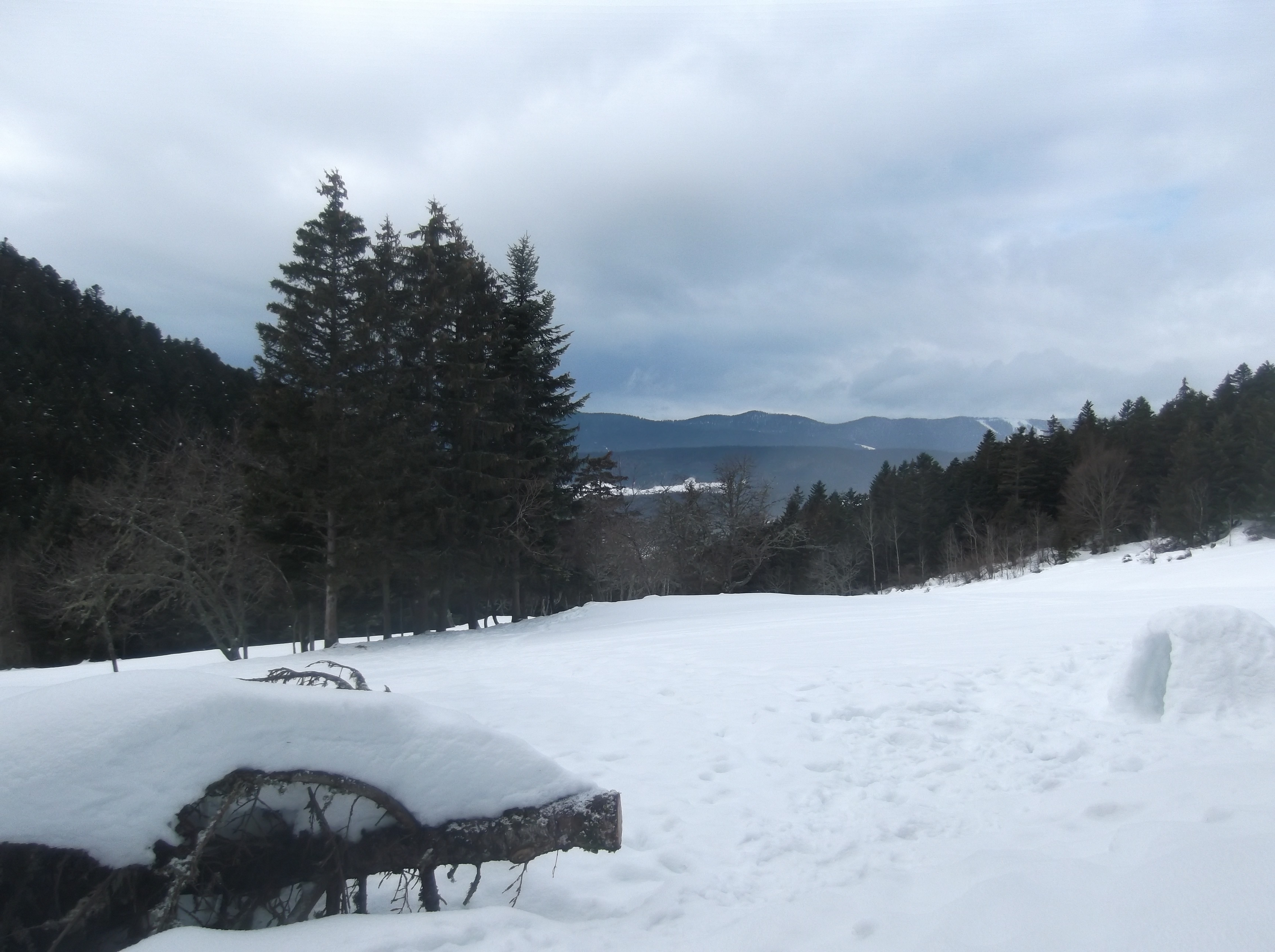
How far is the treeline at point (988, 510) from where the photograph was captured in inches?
1684

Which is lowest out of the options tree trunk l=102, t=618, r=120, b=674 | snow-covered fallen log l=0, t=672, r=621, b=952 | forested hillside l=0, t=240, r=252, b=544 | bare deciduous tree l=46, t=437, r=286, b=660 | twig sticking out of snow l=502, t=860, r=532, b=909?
tree trunk l=102, t=618, r=120, b=674

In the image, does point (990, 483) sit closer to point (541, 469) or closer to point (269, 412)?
point (541, 469)

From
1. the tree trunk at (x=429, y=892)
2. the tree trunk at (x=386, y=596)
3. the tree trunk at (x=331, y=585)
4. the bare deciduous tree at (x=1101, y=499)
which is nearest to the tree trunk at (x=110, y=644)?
the tree trunk at (x=331, y=585)

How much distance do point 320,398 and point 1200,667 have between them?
66.9 feet

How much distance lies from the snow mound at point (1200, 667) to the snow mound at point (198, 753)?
6.08 m

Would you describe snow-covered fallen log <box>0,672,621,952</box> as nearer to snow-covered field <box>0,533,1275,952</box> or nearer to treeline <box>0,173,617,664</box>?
snow-covered field <box>0,533,1275,952</box>

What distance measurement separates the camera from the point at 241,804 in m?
2.89

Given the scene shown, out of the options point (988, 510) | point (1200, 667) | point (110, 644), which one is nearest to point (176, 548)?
point (110, 644)

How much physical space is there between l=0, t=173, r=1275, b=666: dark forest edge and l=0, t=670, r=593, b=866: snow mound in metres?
18.8

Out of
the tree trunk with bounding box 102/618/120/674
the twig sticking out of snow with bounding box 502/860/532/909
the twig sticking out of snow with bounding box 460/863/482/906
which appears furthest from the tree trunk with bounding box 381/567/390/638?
the twig sticking out of snow with bounding box 460/863/482/906

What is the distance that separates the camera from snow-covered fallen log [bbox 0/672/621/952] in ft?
8.48

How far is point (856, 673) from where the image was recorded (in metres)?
8.95

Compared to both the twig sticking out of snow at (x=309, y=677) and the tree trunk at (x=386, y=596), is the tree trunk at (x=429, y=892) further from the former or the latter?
the tree trunk at (x=386, y=596)

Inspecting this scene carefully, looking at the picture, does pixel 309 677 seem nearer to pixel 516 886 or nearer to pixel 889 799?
pixel 516 886
